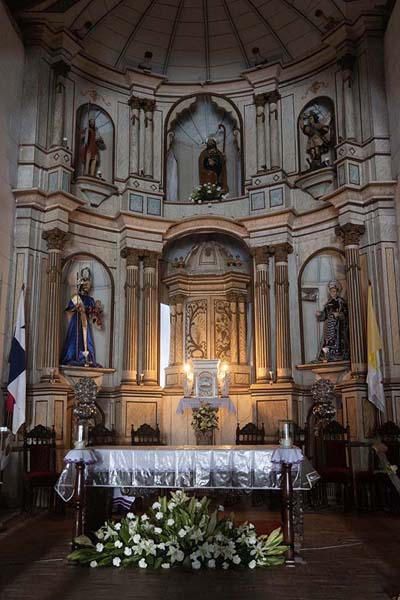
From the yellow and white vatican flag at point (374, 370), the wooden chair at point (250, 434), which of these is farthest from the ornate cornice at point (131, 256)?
the yellow and white vatican flag at point (374, 370)

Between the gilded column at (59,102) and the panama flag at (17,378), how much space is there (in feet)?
12.9

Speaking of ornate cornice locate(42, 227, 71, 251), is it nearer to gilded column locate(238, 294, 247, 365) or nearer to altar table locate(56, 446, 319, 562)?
gilded column locate(238, 294, 247, 365)

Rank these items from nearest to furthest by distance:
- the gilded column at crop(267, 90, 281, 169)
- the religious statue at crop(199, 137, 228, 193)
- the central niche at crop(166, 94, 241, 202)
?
the gilded column at crop(267, 90, 281, 169)
the religious statue at crop(199, 137, 228, 193)
the central niche at crop(166, 94, 241, 202)

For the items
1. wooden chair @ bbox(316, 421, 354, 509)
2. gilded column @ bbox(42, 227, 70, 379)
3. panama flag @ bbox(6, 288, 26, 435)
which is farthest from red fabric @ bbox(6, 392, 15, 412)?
wooden chair @ bbox(316, 421, 354, 509)

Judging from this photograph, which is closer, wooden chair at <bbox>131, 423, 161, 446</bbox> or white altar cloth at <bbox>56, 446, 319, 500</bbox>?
white altar cloth at <bbox>56, 446, 319, 500</bbox>

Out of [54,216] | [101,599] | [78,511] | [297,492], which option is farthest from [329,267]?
[101,599]

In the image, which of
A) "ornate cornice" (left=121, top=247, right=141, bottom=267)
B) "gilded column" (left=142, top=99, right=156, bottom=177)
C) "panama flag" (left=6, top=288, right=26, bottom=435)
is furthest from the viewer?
"gilded column" (left=142, top=99, right=156, bottom=177)

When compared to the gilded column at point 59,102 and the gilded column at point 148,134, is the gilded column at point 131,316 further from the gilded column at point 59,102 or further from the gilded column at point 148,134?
the gilded column at point 59,102

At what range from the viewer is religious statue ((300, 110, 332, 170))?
1197 centimetres

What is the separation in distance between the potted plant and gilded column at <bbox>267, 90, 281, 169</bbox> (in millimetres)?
5331

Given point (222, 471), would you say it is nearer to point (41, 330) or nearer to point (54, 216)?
point (41, 330)

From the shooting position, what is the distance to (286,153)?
41.1 ft

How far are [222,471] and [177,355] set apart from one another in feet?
21.0

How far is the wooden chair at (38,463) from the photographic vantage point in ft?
28.3
